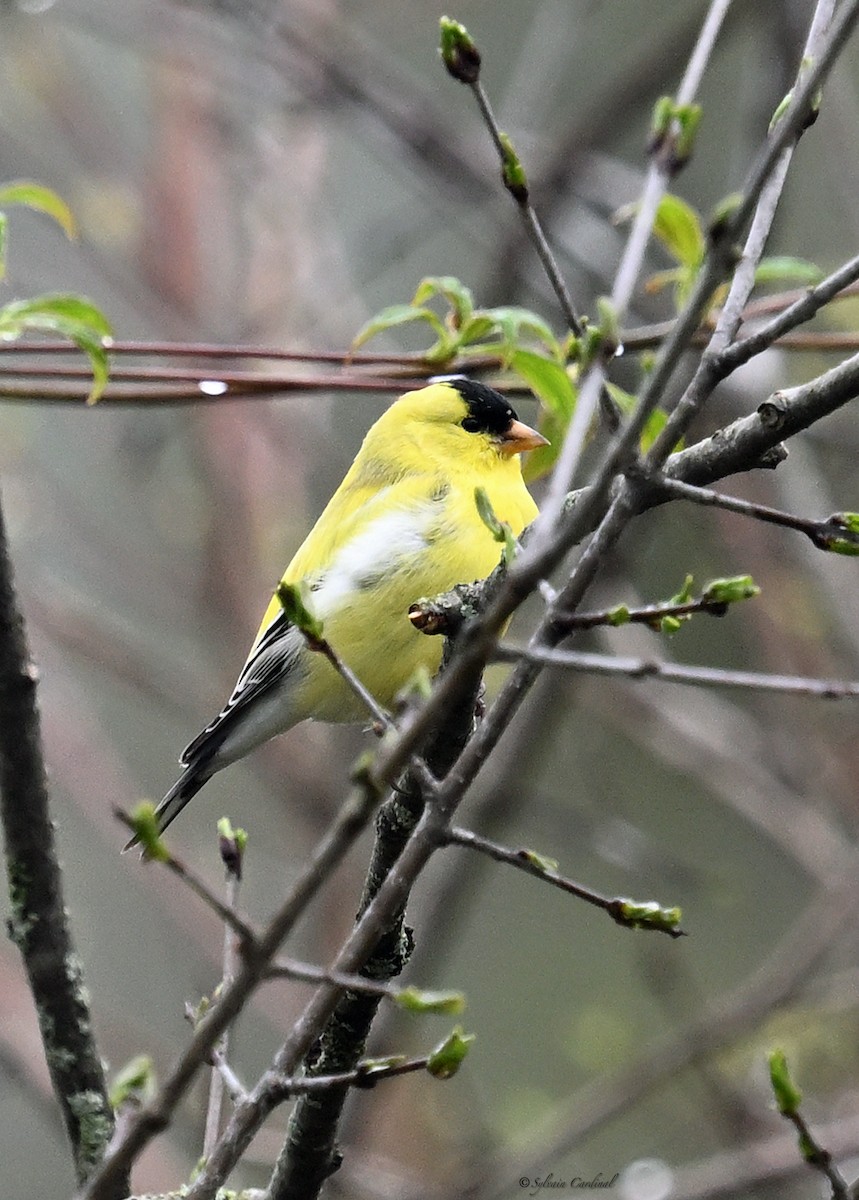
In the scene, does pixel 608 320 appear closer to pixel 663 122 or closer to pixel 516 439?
pixel 663 122

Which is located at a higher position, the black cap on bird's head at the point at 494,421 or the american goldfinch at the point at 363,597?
the black cap on bird's head at the point at 494,421

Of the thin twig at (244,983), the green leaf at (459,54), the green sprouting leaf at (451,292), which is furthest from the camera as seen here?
the green sprouting leaf at (451,292)

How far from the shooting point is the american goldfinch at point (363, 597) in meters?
2.47

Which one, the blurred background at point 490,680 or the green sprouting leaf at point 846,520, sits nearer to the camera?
the green sprouting leaf at point 846,520

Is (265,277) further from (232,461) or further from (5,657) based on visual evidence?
(5,657)

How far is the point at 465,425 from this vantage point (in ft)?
9.66

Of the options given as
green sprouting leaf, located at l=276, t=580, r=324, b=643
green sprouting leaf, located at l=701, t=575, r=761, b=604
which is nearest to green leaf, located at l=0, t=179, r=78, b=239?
green sprouting leaf, located at l=276, t=580, r=324, b=643

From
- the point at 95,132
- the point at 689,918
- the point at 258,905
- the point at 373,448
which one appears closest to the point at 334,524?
the point at 373,448

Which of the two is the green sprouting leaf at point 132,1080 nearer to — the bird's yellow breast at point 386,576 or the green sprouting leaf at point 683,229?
the green sprouting leaf at point 683,229

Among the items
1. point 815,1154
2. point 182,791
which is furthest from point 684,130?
point 182,791

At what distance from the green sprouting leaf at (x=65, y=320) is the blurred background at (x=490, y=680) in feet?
0.82

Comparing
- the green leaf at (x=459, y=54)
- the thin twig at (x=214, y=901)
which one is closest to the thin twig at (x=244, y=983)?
the thin twig at (x=214, y=901)

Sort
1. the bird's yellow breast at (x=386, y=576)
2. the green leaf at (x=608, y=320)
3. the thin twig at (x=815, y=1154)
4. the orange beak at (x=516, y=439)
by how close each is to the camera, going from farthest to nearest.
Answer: the orange beak at (x=516, y=439) → the bird's yellow breast at (x=386, y=576) → the thin twig at (x=815, y=1154) → the green leaf at (x=608, y=320)

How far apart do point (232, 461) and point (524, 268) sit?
1703 millimetres
